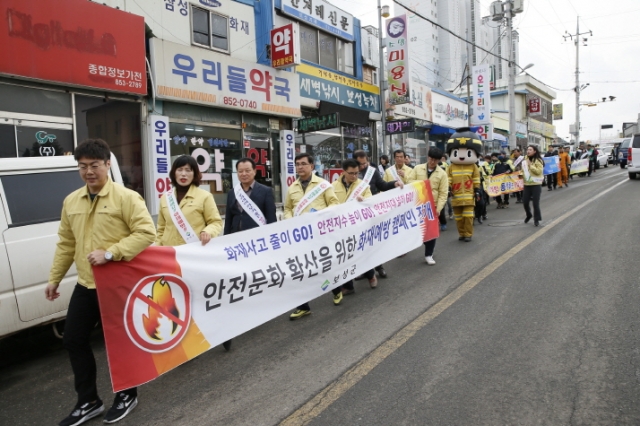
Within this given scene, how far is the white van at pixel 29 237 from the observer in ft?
13.1

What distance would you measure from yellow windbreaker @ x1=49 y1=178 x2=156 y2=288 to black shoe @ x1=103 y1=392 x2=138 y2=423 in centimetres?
82

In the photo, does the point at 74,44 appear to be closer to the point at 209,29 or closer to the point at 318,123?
the point at 209,29

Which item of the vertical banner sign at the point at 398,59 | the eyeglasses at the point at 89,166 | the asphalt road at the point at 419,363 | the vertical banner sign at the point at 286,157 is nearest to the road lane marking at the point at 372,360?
the asphalt road at the point at 419,363

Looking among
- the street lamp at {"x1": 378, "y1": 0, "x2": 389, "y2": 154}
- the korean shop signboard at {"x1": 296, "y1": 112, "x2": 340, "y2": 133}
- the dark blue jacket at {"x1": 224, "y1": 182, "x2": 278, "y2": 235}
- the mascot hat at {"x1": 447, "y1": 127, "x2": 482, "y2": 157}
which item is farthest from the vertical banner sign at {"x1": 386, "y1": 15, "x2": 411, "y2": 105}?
the dark blue jacket at {"x1": 224, "y1": 182, "x2": 278, "y2": 235}

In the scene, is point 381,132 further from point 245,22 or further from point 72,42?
point 72,42

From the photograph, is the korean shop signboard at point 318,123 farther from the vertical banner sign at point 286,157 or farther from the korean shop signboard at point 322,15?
the korean shop signboard at point 322,15

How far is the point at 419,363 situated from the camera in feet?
12.2

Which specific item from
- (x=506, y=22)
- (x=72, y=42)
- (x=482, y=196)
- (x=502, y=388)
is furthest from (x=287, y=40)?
(x=506, y=22)

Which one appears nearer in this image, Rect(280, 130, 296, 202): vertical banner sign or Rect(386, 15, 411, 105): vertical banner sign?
Rect(280, 130, 296, 202): vertical banner sign

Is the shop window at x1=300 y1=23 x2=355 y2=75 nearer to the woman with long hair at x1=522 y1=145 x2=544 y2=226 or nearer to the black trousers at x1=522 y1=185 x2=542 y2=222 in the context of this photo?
the woman with long hair at x1=522 y1=145 x2=544 y2=226

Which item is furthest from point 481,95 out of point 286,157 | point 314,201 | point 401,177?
point 314,201

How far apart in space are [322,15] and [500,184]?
8016 millimetres

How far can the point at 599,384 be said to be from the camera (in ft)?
10.6

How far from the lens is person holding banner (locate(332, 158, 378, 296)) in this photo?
19.8 ft
